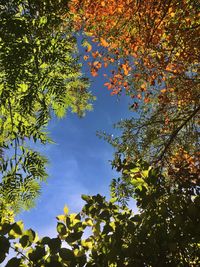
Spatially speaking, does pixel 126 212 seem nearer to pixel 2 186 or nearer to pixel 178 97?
pixel 2 186

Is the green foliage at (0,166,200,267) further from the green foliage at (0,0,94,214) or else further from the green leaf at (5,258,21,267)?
the green foliage at (0,0,94,214)

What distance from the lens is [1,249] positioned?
287 cm

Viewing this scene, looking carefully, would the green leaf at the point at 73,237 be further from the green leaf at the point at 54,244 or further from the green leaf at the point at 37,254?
the green leaf at the point at 37,254

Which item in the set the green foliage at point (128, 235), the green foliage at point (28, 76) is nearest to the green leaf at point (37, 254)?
the green foliage at point (128, 235)


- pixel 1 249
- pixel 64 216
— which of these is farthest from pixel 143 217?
pixel 1 249

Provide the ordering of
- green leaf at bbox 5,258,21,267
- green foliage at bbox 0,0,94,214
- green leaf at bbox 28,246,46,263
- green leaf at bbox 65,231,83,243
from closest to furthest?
green leaf at bbox 5,258,21,267 → green leaf at bbox 28,246,46,263 → green leaf at bbox 65,231,83,243 → green foliage at bbox 0,0,94,214

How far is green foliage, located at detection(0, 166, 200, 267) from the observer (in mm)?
3180

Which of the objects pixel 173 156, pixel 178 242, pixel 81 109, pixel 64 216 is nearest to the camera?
pixel 178 242

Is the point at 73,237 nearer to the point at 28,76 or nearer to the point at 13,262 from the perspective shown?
the point at 13,262

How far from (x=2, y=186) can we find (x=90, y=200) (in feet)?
7.15

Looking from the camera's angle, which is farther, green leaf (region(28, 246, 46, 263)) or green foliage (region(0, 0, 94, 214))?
green foliage (region(0, 0, 94, 214))

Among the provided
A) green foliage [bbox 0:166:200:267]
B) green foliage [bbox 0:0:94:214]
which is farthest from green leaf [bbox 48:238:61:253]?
green foliage [bbox 0:0:94:214]

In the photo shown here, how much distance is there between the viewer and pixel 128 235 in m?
3.70

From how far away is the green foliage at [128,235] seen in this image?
3180mm
